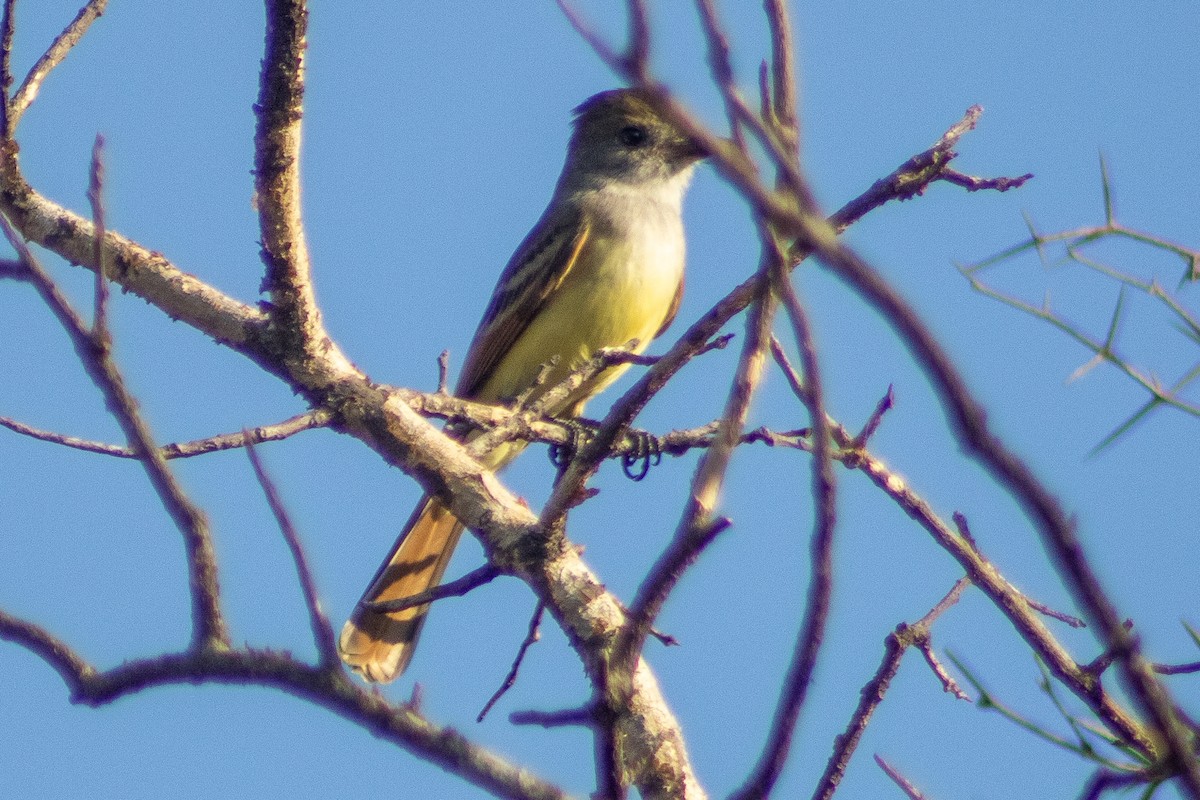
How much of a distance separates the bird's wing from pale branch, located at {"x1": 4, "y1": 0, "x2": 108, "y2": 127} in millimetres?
3412

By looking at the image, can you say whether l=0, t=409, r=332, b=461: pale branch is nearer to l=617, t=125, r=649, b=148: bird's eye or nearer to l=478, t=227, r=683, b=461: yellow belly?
l=478, t=227, r=683, b=461: yellow belly

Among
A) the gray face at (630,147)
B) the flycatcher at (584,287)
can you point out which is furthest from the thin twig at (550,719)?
the gray face at (630,147)

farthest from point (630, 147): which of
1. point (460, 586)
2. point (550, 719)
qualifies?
point (550, 719)

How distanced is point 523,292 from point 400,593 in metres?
2.00

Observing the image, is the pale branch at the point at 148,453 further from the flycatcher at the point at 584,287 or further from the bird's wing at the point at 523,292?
the bird's wing at the point at 523,292

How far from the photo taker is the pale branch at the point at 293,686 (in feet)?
8.57

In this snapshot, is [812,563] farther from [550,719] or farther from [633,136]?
[633,136]

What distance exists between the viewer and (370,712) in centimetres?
264

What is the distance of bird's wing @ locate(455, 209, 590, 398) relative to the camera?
768 cm

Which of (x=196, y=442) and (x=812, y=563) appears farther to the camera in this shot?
(x=196, y=442)

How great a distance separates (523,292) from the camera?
25.4 feet

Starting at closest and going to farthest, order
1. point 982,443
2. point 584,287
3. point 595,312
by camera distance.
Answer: point 982,443, point 595,312, point 584,287

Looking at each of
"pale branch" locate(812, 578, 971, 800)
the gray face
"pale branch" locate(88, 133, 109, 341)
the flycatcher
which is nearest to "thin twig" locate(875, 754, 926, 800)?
"pale branch" locate(812, 578, 971, 800)

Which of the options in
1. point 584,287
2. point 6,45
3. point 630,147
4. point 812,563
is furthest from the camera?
point 630,147
